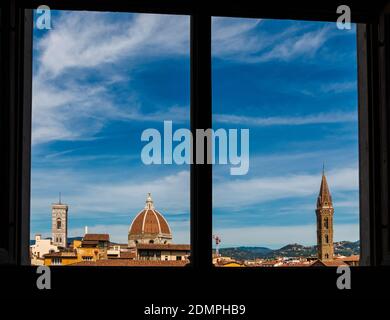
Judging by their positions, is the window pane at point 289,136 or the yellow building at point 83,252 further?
the window pane at point 289,136

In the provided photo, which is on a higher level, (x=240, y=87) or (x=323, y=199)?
(x=240, y=87)

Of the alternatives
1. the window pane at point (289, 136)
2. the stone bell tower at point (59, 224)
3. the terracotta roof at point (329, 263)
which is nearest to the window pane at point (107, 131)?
the stone bell tower at point (59, 224)

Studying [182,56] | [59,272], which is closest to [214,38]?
[182,56]

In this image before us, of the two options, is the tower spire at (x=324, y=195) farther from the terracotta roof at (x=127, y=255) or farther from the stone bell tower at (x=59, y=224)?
the stone bell tower at (x=59, y=224)

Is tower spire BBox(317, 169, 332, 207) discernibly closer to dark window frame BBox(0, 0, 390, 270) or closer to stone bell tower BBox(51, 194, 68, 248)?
dark window frame BBox(0, 0, 390, 270)

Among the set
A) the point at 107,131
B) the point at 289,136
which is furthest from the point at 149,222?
the point at 289,136

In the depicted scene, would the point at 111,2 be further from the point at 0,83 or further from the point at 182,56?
the point at 0,83
